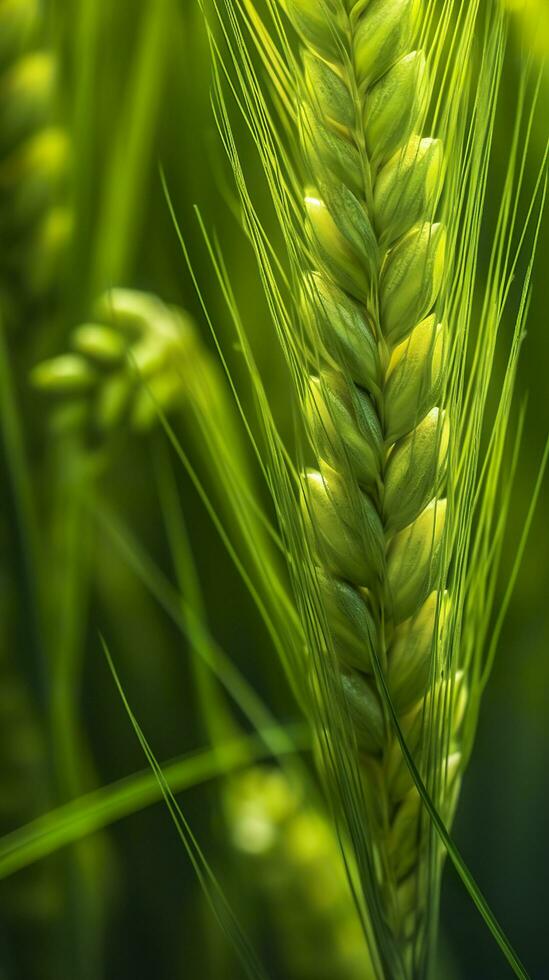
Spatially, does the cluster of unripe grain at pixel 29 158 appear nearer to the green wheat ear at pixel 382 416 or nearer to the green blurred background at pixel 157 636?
the green blurred background at pixel 157 636

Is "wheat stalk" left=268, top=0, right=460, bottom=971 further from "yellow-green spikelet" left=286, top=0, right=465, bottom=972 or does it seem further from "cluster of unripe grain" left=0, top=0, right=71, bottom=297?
"cluster of unripe grain" left=0, top=0, right=71, bottom=297

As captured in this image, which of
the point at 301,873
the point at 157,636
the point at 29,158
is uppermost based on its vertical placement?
the point at 29,158

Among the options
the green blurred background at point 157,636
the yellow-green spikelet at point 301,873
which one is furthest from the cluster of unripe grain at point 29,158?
the yellow-green spikelet at point 301,873

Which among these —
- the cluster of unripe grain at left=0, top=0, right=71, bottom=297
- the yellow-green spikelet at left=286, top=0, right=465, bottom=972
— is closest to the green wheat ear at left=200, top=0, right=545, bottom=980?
the yellow-green spikelet at left=286, top=0, right=465, bottom=972

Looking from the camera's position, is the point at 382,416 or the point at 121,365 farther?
the point at 121,365

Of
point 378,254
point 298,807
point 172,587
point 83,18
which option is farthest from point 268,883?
point 83,18

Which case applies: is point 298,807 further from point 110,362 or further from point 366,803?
point 110,362

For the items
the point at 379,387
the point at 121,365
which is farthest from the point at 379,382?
the point at 121,365

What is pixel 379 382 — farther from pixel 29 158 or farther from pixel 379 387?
pixel 29 158
